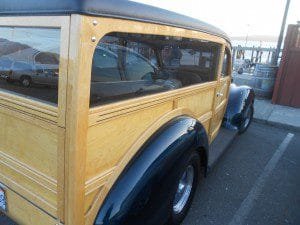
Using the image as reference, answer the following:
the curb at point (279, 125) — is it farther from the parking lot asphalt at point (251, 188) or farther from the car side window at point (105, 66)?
the car side window at point (105, 66)

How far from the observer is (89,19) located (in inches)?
52.4

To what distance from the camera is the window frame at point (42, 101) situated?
1366 millimetres

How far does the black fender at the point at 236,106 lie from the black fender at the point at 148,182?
7.66ft

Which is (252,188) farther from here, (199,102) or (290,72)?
(290,72)

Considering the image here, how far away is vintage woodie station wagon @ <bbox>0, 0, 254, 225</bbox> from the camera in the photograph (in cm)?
140

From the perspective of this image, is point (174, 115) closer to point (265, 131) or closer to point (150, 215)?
point (150, 215)

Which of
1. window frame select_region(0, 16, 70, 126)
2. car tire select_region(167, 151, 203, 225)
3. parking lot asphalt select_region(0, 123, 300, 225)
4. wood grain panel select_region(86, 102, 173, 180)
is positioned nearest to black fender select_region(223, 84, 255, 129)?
parking lot asphalt select_region(0, 123, 300, 225)

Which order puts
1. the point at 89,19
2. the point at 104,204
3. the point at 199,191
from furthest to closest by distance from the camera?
the point at 199,191
the point at 104,204
the point at 89,19

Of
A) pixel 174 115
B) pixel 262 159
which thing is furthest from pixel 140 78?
pixel 262 159

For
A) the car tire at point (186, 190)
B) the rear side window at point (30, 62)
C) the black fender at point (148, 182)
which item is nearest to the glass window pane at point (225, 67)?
the car tire at point (186, 190)

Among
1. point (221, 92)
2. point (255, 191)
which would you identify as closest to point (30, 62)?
point (221, 92)

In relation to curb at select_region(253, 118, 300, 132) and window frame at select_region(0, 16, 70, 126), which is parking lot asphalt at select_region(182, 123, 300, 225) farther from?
window frame at select_region(0, 16, 70, 126)

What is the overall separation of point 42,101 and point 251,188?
2720 mm

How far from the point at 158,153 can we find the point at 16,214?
100 centimetres
